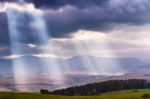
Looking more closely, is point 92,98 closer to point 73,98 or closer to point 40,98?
point 73,98

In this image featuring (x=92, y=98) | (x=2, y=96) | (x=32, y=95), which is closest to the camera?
(x=2, y=96)

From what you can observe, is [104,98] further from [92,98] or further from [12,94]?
[12,94]

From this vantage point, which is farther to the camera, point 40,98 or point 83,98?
point 83,98

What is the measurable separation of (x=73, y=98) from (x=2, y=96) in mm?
29197

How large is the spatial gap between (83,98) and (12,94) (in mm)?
28155

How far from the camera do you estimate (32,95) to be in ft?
417

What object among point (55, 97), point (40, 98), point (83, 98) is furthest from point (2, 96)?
point (83, 98)

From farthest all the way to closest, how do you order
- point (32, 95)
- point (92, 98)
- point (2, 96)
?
point (92, 98) → point (32, 95) → point (2, 96)

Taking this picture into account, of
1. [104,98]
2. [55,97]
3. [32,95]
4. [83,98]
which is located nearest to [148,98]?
[104,98]

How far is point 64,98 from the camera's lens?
132 metres

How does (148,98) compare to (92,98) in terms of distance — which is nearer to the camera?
(148,98)

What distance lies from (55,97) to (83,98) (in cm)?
1114

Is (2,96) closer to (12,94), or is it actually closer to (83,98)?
(12,94)

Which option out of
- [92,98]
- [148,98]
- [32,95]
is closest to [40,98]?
[32,95]
